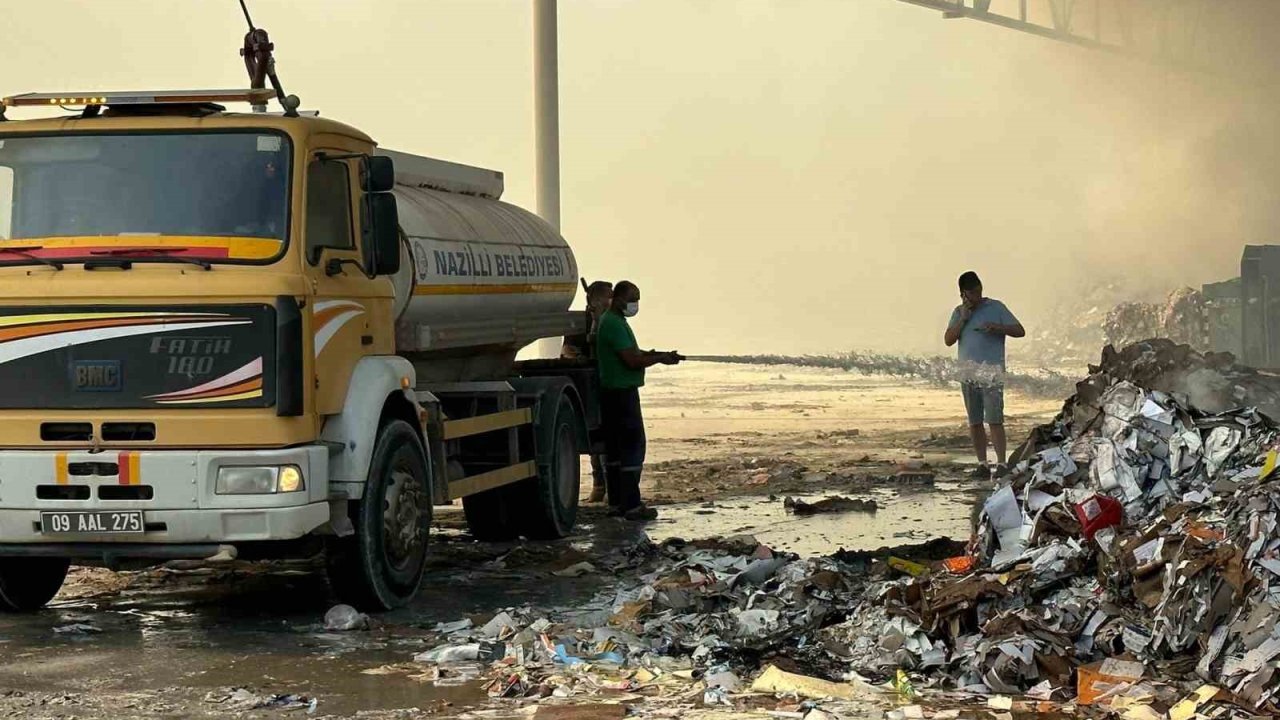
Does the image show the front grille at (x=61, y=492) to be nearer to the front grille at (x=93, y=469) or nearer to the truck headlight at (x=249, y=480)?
the front grille at (x=93, y=469)

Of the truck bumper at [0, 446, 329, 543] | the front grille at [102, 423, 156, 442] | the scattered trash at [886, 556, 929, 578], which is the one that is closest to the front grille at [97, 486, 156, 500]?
the truck bumper at [0, 446, 329, 543]

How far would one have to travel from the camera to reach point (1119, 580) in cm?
792

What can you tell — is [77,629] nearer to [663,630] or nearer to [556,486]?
[663,630]

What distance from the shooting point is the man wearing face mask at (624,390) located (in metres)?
13.8

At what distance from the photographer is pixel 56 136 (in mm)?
8961

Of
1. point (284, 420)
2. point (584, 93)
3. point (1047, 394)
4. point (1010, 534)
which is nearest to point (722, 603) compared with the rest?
point (1010, 534)

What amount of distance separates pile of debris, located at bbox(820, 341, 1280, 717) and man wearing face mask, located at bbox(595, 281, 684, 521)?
449 centimetres

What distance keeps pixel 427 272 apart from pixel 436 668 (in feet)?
11.1

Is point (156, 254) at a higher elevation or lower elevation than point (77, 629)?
higher

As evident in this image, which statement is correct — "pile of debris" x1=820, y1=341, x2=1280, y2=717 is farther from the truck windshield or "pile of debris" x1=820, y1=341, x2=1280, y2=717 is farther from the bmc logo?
the bmc logo

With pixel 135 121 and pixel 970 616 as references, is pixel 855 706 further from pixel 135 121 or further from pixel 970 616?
pixel 135 121

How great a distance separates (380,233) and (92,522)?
215 cm

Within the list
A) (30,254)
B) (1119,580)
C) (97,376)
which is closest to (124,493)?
(97,376)

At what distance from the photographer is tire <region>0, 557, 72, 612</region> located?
9.37 meters
